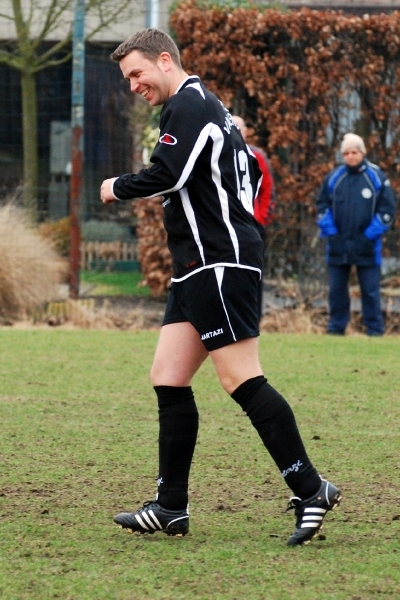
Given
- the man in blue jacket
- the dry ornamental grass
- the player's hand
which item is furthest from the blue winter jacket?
the player's hand

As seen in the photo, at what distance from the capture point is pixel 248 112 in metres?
13.0

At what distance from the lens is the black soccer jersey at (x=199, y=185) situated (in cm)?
414

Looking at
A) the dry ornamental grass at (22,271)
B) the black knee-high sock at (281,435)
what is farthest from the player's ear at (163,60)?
the dry ornamental grass at (22,271)

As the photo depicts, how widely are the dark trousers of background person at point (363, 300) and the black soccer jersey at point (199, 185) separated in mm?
7127

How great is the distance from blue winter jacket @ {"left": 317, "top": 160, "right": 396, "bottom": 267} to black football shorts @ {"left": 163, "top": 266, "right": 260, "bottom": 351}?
707 centimetres

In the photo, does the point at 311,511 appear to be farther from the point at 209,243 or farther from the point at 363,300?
the point at 363,300

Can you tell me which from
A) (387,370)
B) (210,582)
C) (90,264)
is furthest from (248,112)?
(210,582)

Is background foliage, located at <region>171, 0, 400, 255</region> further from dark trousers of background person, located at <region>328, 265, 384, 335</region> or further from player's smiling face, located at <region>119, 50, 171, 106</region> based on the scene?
player's smiling face, located at <region>119, 50, 171, 106</region>

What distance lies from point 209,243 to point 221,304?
0.74 ft

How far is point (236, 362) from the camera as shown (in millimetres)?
4281

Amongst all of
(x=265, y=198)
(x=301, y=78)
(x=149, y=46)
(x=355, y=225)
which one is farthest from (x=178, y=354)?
(x=301, y=78)

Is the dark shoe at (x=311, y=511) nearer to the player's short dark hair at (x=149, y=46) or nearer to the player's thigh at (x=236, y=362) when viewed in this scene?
the player's thigh at (x=236, y=362)

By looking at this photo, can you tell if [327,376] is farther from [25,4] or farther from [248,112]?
[25,4]

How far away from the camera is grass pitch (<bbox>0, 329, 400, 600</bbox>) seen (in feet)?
12.4
